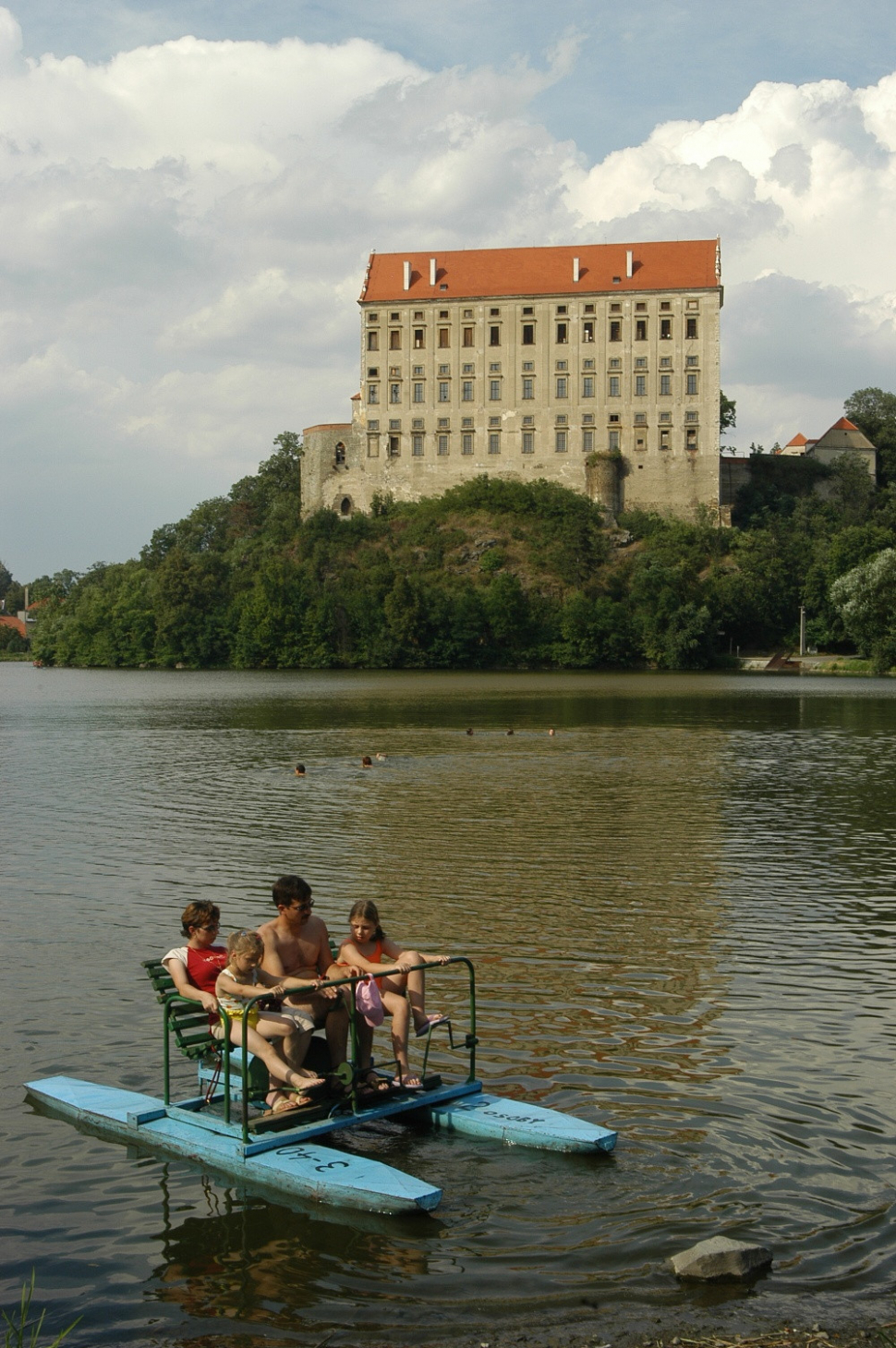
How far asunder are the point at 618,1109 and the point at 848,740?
34496mm

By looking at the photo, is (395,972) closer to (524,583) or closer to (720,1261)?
(720,1261)

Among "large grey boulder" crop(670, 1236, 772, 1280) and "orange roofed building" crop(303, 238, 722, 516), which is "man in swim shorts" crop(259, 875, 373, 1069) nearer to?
"large grey boulder" crop(670, 1236, 772, 1280)

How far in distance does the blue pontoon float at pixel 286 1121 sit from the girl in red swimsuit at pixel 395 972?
31 cm

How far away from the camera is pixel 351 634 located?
4879 inches

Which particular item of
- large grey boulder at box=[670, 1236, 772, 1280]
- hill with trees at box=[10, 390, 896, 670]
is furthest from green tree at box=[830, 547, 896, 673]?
large grey boulder at box=[670, 1236, 772, 1280]

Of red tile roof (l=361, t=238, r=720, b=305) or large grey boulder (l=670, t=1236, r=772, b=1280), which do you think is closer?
large grey boulder (l=670, t=1236, r=772, b=1280)

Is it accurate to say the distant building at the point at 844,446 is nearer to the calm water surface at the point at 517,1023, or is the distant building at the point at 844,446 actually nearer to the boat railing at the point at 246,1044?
Answer: the calm water surface at the point at 517,1023

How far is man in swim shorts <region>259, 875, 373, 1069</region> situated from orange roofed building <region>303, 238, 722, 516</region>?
11595 cm

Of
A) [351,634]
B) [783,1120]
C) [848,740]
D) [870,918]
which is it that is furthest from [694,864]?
[351,634]

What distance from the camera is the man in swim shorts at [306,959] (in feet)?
32.4

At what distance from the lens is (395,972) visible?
32.8ft

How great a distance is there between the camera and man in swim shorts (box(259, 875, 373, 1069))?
9.88 meters

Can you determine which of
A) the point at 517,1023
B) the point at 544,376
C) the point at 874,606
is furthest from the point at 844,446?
the point at 517,1023

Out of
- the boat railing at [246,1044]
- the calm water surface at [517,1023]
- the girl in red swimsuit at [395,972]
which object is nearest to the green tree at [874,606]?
the calm water surface at [517,1023]
